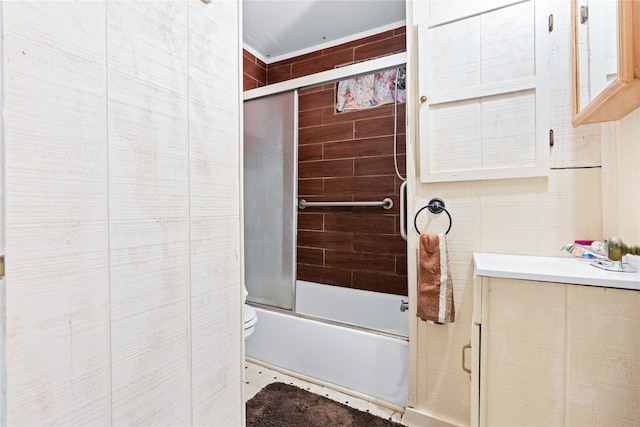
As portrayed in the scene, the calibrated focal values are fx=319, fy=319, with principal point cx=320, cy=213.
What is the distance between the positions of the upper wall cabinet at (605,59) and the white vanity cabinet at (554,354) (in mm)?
496

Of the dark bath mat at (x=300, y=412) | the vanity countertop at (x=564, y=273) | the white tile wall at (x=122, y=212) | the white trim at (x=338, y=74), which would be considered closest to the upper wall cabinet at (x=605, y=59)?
the vanity countertop at (x=564, y=273)

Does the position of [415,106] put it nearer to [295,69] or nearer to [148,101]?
[148,101]

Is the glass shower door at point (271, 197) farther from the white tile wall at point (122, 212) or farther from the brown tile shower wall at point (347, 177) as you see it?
the white tile wall at point (122, 212)

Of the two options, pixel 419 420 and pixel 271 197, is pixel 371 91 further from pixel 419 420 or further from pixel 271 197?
pixel 419 420

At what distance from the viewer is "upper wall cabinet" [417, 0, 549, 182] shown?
4.08 feet

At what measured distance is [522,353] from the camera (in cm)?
88

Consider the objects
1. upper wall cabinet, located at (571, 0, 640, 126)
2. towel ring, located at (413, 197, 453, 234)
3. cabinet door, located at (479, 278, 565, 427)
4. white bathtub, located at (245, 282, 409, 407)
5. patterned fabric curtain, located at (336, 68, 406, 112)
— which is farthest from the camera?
patterned fabric curtain, located at (336, 68, 406, 112)

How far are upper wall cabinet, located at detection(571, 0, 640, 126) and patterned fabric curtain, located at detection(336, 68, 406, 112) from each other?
3.85 ft

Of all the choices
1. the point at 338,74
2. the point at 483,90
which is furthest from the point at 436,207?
the point at 338,74

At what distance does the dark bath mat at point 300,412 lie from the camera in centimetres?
146

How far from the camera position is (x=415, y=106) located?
1.47m

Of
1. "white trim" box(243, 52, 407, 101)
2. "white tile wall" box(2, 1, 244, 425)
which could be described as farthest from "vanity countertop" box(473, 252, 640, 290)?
"white trim" box(243, 52, 407, 101)

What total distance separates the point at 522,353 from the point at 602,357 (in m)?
0.17

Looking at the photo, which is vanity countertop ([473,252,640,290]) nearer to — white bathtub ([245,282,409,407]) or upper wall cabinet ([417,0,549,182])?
upper wall cabinet ([417,0,549,182])
